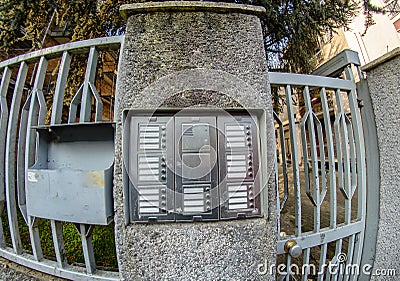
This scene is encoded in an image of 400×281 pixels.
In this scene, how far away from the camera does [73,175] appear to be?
1182 millimetres

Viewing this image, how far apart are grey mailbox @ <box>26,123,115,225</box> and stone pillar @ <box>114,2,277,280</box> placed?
118mm

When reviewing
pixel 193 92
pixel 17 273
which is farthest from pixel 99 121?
pixel 17 273

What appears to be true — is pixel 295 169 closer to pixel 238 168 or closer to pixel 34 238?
pixel 238 168

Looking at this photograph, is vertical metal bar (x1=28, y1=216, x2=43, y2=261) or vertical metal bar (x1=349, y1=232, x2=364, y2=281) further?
vertical metal bar (x1=349, y1=232, x2=364, y2=281)

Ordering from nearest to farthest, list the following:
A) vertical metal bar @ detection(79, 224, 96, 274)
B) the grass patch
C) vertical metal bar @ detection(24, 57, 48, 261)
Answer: vertical metal bar @ detection(79, 224, 96, 274), vertical metal bar @ detection(24, 57, 48, 261), the grass patch

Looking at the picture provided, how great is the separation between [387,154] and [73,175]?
2063 millimetres

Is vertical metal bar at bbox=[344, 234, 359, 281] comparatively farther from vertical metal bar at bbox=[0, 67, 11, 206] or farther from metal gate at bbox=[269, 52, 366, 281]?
vertical metal bar at bbox=[0, 67, 11, 206]

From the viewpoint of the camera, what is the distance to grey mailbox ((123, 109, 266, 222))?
107cm

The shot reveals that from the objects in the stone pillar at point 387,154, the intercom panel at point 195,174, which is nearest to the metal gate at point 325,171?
the stone pillar at point 387,154

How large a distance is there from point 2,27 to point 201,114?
294 centimetres

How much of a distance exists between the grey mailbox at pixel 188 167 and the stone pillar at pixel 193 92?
0.06 meters

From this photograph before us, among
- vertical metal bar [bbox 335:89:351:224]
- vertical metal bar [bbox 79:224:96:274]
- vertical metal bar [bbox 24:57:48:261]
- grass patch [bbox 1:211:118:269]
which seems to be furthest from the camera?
grass patch [bbox 1:211:118:269]

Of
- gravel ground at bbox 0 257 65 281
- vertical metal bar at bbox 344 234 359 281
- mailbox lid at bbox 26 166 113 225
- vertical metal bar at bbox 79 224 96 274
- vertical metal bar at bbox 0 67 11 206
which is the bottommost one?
vertical metal bar at bbox 344 234 359 281

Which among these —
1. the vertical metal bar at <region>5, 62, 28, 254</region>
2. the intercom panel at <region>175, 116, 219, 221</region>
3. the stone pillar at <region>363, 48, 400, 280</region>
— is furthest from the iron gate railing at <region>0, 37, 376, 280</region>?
the intercom panel at <region>175, 116, 219, 221</region>
